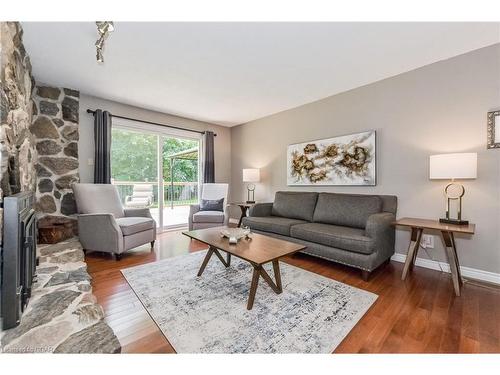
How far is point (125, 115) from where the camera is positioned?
12.5ft

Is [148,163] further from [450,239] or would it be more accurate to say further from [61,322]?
[450,239]

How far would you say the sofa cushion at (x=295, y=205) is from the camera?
3348mm

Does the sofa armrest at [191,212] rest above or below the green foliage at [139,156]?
below

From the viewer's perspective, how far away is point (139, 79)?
2.88m

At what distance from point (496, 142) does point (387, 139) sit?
966 mm

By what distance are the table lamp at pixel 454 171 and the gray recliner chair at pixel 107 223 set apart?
3.52 meters

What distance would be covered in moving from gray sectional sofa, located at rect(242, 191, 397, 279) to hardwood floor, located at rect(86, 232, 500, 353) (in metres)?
0.22

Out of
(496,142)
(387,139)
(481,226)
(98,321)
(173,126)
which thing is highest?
(173,126)

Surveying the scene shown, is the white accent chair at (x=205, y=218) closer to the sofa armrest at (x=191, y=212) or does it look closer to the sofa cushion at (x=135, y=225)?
the sofa armrest at (x=191, y=212)

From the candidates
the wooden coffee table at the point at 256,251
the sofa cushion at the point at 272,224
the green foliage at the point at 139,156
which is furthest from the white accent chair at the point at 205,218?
the wooden coffee table at the point at 256,251

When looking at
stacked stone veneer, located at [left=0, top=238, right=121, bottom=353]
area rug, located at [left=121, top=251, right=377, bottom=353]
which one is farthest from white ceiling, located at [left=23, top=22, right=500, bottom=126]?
area rug, located at [left=121, top=251, right=377, bottom=353]
